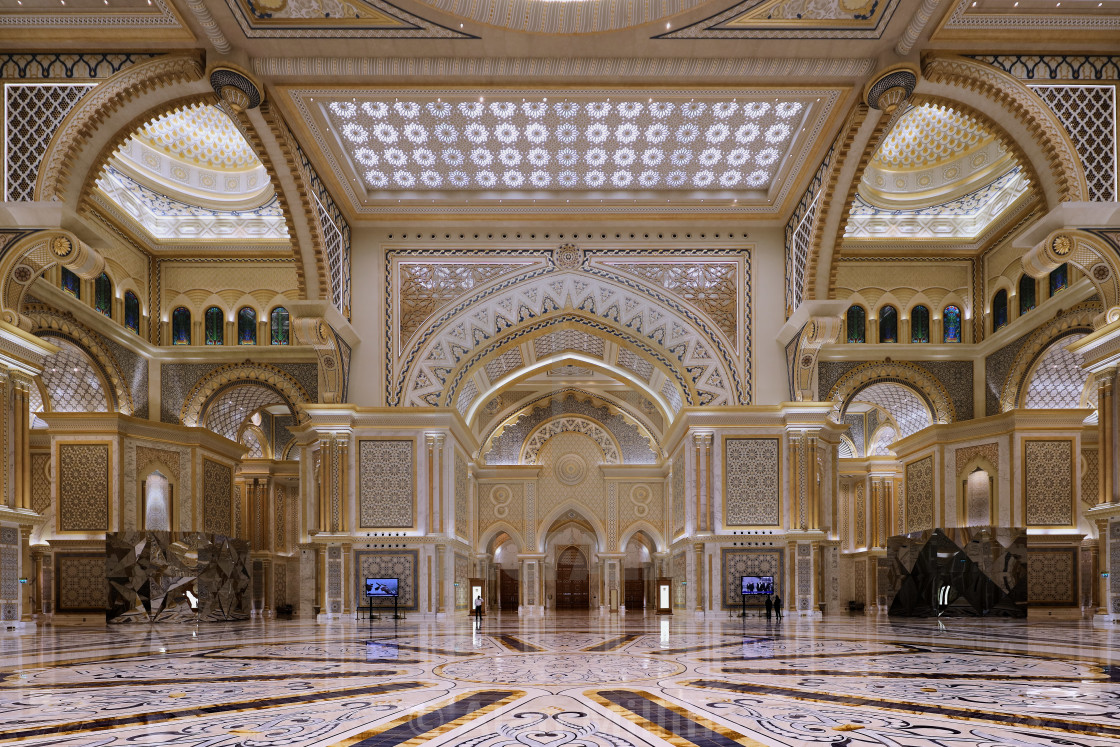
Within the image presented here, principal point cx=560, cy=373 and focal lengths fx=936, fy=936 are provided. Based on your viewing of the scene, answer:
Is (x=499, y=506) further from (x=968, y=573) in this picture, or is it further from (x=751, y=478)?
(x=968, y=573)

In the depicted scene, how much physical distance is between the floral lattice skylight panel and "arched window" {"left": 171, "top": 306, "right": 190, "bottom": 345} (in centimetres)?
544

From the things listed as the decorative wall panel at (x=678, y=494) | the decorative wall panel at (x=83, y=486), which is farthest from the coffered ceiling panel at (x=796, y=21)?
the decorative wall panel at (x=83, y=486)

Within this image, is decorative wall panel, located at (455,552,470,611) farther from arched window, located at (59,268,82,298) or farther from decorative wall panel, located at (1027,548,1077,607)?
decorative wall panel, located at (1027,548,1077,607)

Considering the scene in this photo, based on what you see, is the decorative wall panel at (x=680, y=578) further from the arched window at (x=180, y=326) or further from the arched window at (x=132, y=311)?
the arched window at (x=132, y=311)

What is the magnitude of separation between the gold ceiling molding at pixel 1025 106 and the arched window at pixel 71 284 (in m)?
13.7

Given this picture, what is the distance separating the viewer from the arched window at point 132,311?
58.7 feet

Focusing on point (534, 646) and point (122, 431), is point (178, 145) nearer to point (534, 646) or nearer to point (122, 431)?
point (122, 431)

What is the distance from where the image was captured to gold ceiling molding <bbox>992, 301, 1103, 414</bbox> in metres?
15.5

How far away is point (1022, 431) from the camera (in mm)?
17359

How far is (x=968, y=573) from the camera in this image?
14320mm

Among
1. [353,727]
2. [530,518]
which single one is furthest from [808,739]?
[530,518]

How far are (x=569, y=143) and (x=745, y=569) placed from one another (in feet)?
25.7

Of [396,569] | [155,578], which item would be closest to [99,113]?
[155,578]

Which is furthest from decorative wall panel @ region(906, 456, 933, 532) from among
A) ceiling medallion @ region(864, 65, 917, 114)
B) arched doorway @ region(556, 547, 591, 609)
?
arched doorway @ region(556, 547, 591, 609)
